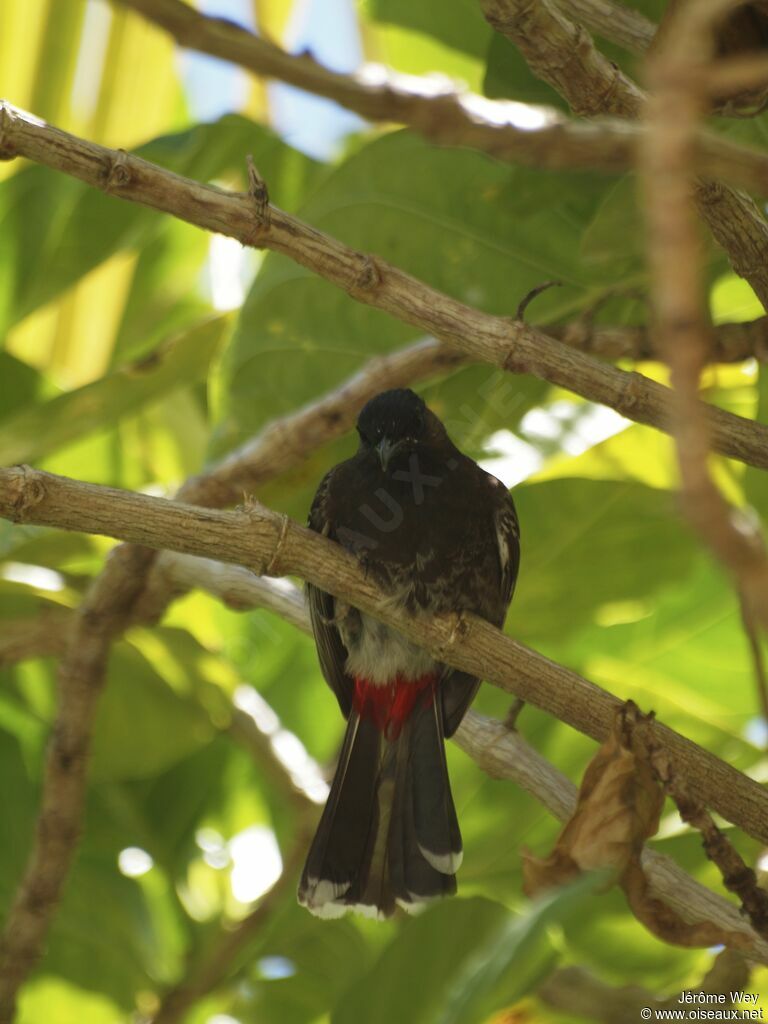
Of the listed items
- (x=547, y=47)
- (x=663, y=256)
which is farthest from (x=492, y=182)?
(x=663, y=256)

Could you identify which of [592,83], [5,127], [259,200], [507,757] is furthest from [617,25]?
[507,757]

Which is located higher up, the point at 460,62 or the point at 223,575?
the point at 460,62

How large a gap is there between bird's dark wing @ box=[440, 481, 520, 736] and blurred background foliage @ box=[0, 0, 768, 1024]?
50 millimetres

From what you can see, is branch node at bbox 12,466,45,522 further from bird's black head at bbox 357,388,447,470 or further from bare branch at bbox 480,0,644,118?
bird's black head at bbox 357,388,447,470

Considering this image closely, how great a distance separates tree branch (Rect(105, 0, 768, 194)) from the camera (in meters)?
1.10

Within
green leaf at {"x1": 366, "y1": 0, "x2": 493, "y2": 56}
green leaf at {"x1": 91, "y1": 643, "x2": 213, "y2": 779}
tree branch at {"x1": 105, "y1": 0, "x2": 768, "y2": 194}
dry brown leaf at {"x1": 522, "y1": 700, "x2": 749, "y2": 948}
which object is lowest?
dry brown leaf at {"x1": 522, "y1": 700, "x2": 749, "y2": 948}

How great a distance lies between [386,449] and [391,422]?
76 millimetres

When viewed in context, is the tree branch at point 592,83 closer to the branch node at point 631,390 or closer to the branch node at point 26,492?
the branch node at point 631,390

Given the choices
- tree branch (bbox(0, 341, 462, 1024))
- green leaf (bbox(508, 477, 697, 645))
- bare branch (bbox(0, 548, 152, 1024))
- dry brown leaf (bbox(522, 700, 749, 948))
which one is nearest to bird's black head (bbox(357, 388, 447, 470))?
tree branch (bbox(0, 341, 462, 1024))

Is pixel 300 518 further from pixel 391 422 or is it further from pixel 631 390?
pixel 631 390

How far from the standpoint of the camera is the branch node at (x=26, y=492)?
2072mm

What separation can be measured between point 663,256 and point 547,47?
1.55m

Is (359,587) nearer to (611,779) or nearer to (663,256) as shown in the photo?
(611,779)

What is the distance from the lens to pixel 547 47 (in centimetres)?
219
